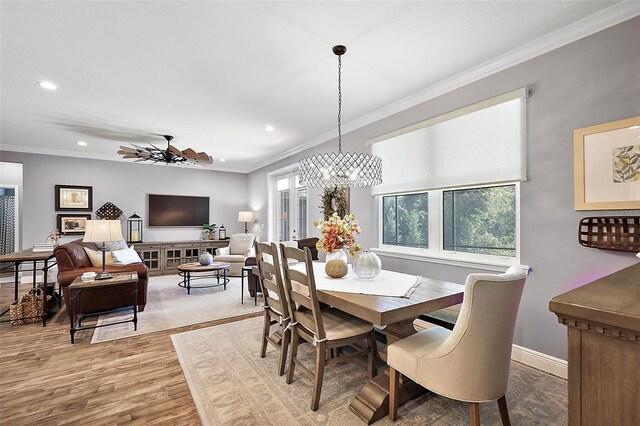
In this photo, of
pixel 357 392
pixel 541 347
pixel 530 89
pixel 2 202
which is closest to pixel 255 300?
pixel 357 392

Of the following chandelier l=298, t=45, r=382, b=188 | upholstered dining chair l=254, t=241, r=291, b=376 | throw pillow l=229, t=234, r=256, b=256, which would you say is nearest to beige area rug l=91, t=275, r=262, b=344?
throw pillow l=229, t=234, r=256, b=256

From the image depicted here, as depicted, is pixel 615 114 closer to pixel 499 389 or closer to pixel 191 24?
pixel 499 389

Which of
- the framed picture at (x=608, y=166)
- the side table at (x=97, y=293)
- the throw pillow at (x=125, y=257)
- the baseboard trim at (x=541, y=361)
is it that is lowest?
the baseboard trim at (x=541, y=361)

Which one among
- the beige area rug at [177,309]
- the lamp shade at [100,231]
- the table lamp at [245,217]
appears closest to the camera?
the lamp shade at [100,231]

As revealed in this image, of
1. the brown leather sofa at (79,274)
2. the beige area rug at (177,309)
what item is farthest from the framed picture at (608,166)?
the brown leather sofa at (79,274)

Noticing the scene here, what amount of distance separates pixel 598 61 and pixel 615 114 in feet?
1.35

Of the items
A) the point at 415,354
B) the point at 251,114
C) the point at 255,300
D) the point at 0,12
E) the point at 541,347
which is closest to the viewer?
the point at 415,354

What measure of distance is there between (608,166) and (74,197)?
7.94 metres

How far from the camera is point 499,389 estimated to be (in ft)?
5.11

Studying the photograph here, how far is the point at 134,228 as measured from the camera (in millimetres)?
6543

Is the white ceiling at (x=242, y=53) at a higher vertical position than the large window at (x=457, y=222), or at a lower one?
higher

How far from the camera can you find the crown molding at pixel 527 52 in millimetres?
2010

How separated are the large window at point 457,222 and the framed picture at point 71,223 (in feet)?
19.6

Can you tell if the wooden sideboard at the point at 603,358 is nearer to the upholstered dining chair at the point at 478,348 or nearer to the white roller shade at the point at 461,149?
the upholstered dining chair at the point at 478,348
